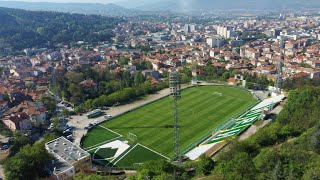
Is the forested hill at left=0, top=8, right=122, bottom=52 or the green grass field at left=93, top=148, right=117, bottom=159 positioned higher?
the forested hill at left=0, top=8, right=122, bottom=52

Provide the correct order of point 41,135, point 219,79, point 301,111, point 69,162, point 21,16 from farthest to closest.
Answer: point 21,16 → point 219,79 → point 41,135 → point 301,111 → point 69,162

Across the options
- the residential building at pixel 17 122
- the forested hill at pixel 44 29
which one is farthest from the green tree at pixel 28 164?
the forested hill at pixel 44 29

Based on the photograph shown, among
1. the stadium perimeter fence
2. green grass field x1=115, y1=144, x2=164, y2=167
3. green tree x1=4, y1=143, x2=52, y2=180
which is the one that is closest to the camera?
green tree x1=4, y1=143, x2=52, y2=180

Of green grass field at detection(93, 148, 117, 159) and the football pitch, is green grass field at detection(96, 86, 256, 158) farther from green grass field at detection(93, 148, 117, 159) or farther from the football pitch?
green grass field at detection(93, 148, 117, 159)

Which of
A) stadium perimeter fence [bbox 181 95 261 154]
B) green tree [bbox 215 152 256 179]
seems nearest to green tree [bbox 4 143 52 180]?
stadium perimeter fence [bbox 181 95 261 154]

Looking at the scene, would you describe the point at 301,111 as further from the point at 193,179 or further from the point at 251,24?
the point at 251,24

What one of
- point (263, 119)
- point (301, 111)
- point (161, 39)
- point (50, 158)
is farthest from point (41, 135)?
point (161, 39)
